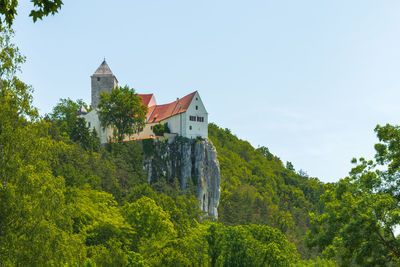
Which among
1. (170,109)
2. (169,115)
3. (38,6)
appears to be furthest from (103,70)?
(38,6)

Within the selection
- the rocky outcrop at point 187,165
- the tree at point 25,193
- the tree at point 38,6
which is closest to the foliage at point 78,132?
the rocky outcrop at point 187,165

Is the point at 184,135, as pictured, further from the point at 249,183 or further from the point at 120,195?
the point at 249,183

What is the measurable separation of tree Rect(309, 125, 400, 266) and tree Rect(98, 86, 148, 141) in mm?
42733

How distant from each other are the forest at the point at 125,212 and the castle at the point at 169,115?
3.26m

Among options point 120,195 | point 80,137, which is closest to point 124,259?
point 120,195

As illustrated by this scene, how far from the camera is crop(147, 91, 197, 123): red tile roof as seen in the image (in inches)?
2512

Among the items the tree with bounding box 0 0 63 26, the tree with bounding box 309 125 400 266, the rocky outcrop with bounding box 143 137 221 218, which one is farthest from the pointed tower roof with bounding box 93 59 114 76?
the tree with bounding box 0 0 63 26

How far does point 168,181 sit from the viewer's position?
60.1m

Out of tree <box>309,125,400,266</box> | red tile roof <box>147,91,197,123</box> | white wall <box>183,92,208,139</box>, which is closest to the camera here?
tree <box>309,125,400,266</box>

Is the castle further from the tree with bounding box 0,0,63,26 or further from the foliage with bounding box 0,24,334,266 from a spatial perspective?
the tree with bounding box 0,0,63,26

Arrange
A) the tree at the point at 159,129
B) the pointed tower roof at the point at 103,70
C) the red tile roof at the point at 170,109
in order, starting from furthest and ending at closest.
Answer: the pointed tower roof at the point at 103,70, the red tile roof at the point at 170,109, the tree at the point at 159,129

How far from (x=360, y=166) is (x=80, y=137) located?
1601 inches

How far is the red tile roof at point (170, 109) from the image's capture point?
6381cm

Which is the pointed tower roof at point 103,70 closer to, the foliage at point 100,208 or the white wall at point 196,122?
the foliage at point 100,208
